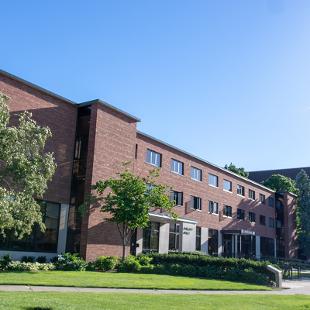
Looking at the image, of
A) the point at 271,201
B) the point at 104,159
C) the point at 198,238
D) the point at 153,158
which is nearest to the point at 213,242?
the point at 198,238

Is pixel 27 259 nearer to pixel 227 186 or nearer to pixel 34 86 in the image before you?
pixel 34 86

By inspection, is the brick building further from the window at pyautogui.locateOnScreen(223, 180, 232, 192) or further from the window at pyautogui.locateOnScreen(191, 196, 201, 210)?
the window at pyautogui.locateOnScreen(223, 180, 232, 192)

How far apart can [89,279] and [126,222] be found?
7.85 m

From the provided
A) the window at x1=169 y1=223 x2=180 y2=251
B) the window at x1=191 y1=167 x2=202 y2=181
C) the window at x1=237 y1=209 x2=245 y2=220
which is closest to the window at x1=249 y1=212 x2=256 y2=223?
the window at x1=237 y1=209 x2=245 y2=220

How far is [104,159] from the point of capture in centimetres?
2839

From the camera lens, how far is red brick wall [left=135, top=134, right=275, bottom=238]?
1427 inches

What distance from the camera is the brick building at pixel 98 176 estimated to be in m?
25.8

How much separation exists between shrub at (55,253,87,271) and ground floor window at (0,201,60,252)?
6.74ft

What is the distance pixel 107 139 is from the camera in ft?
94.7

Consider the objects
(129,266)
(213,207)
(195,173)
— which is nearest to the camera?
(129,266)

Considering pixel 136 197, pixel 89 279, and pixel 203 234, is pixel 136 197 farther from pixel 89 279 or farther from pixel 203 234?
pixel 203 234

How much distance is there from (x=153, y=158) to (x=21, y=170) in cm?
2050

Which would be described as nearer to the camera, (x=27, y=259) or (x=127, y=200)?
(x=27, y=259)

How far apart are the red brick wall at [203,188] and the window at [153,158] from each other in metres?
0.37
